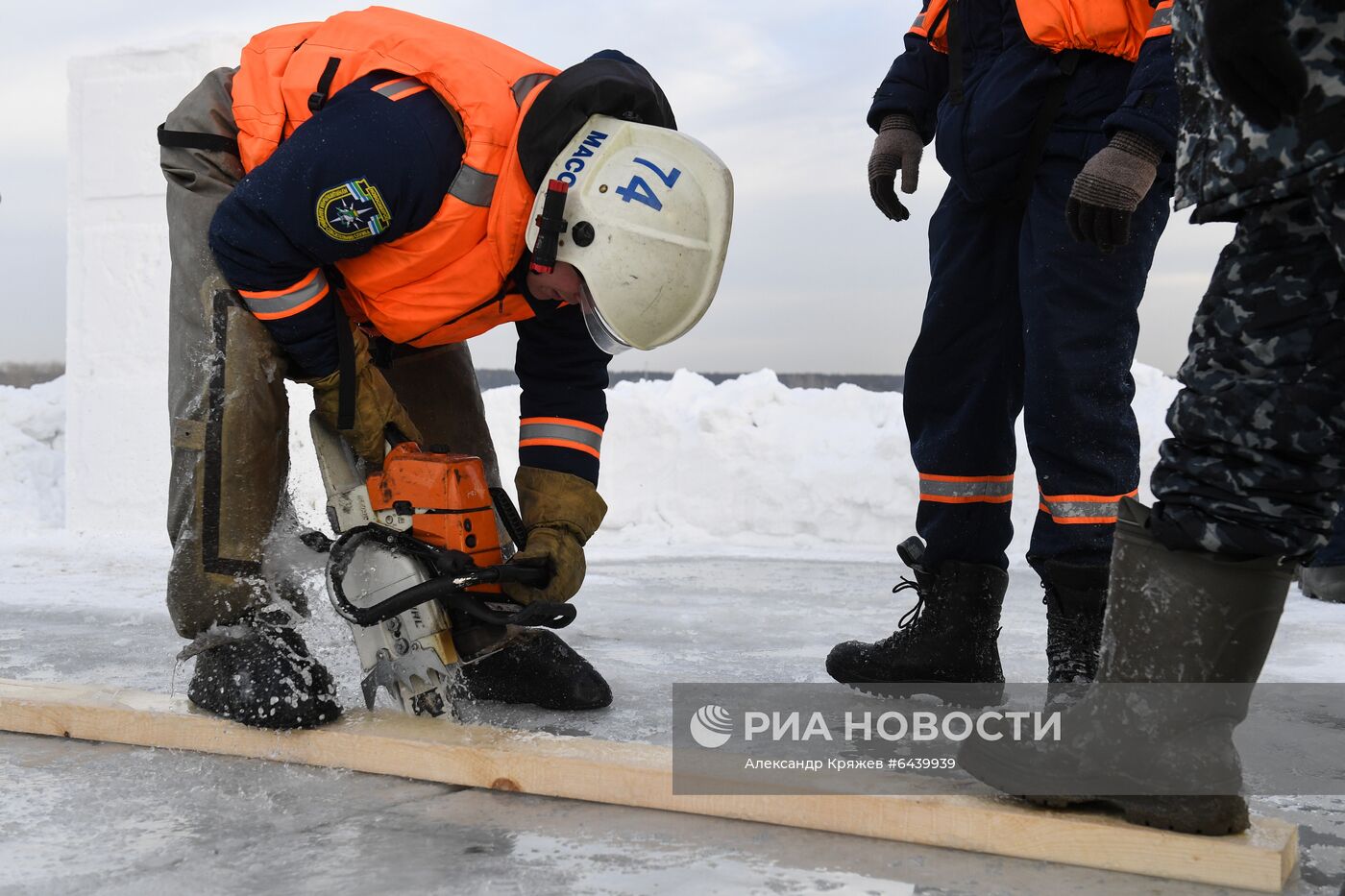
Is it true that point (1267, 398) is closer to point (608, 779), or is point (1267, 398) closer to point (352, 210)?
point (608, 779)

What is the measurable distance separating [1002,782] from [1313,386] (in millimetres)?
740

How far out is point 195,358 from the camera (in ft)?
7.81

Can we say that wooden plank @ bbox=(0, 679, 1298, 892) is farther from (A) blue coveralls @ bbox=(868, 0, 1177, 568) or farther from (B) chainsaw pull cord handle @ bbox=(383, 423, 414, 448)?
(A) blue coveralls @ bbox=(868, 0, 1177, 568)

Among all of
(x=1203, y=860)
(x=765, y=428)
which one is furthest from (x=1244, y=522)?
(x=765, y=428)

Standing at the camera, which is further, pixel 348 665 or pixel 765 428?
pixel 765 428

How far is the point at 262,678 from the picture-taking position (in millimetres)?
2219

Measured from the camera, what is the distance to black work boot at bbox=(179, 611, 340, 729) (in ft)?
7.15

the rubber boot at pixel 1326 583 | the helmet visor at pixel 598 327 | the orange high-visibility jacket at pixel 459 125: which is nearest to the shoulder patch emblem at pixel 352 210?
the orange high-visibility jacket at pixel 459 125

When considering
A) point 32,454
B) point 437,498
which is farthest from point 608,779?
point 32,454

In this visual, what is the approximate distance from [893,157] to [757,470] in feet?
12.2

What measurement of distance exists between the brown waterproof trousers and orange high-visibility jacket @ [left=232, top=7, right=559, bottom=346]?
0.54 feet

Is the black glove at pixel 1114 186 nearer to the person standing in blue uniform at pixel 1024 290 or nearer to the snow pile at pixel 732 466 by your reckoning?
the person standing in blue uniform at pixel 1024 290

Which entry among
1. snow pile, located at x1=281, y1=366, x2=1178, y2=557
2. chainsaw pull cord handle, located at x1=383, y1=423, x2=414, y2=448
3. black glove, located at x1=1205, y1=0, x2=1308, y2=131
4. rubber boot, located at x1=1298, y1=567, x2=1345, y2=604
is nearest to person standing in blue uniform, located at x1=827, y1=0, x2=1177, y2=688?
black glove, located at x1=1205, y1=0, x2=1308, y2=131

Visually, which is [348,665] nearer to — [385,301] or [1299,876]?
[385,301]
